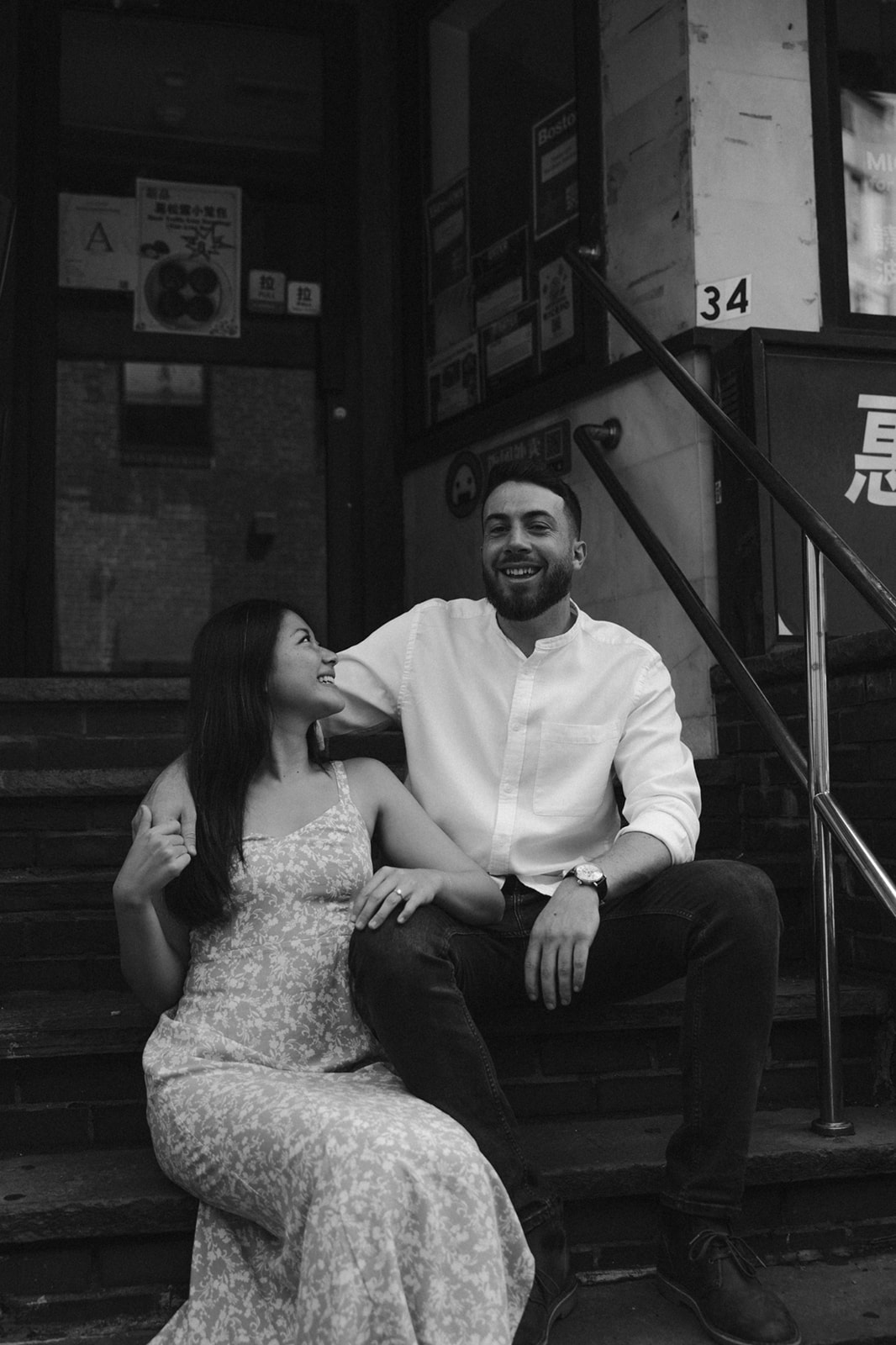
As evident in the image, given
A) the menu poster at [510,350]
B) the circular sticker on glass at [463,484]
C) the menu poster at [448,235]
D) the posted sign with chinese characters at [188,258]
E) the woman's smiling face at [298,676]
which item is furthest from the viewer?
the posted sign with chinese characters at [188,258]

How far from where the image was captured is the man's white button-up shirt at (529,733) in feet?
7.75

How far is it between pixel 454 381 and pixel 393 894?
278 cm

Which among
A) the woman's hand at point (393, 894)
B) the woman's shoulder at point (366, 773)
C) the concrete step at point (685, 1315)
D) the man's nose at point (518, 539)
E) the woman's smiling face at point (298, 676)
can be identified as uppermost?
the man's nose at point (518, 539)

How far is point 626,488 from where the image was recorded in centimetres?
372

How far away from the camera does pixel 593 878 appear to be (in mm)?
2148

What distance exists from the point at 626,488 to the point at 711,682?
648 mm

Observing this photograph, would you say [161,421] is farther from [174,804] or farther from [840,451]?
[174,804]

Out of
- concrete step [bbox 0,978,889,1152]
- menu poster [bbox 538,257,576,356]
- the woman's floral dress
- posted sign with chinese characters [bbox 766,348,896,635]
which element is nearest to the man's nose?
the woman's floral dress

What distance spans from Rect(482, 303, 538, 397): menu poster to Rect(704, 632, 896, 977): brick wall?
134 cm

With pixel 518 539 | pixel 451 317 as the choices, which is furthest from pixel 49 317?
pixel 518 539

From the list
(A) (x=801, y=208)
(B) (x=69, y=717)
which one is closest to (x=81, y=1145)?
(B) (x=69, y=717)

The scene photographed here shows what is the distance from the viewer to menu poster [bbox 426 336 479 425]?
4434 millimetres

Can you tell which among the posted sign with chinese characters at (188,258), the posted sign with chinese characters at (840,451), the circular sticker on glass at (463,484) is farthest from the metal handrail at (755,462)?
the posted sign with chinese characters at (188,258)

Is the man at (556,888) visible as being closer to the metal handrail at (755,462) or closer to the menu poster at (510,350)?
the metal handrail at (755,462)
